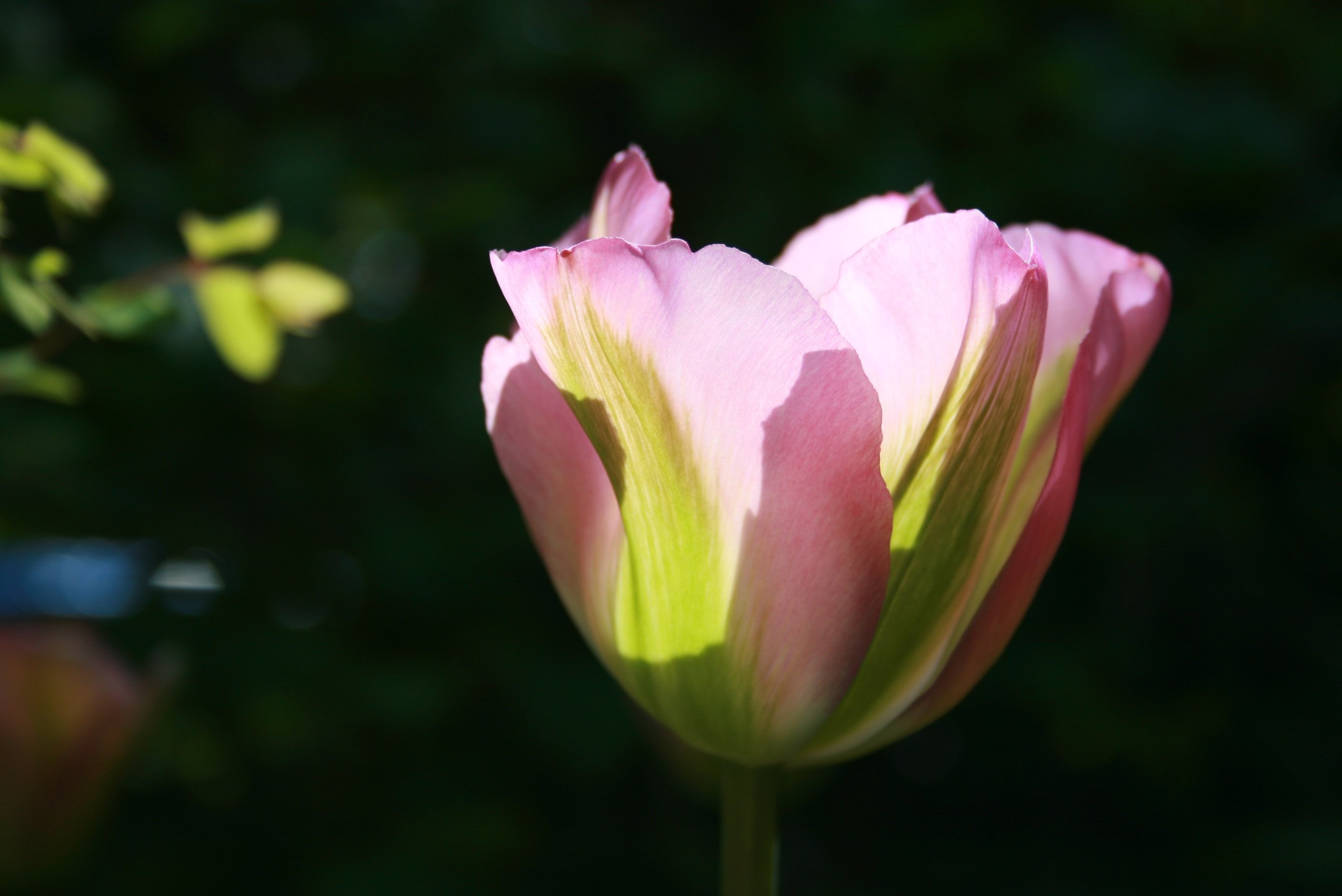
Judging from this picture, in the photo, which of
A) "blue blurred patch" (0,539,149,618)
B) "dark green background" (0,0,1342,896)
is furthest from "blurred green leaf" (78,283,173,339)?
"blue blurred patch" (0,539,149,618)

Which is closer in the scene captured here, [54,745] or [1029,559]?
[1029,559]

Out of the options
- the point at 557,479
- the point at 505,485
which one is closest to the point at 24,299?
the point at 557,479

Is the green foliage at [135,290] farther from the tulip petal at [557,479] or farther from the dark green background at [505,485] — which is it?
the dark green background at [505,485]

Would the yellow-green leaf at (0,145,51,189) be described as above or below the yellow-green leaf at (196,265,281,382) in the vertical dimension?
above

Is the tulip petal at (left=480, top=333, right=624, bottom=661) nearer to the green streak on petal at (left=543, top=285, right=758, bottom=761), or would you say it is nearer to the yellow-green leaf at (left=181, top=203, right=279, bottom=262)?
the green streak on petal at (left=543, top=285, right=758, bottom=761)

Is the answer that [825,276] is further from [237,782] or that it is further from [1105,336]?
[237,782]

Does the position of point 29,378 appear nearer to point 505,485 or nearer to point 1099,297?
point 1099,297

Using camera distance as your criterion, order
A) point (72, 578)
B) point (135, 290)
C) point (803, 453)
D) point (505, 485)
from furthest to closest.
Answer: point (72, 578) < point (505, 485) < point (135, 290) < point (803, 453)
